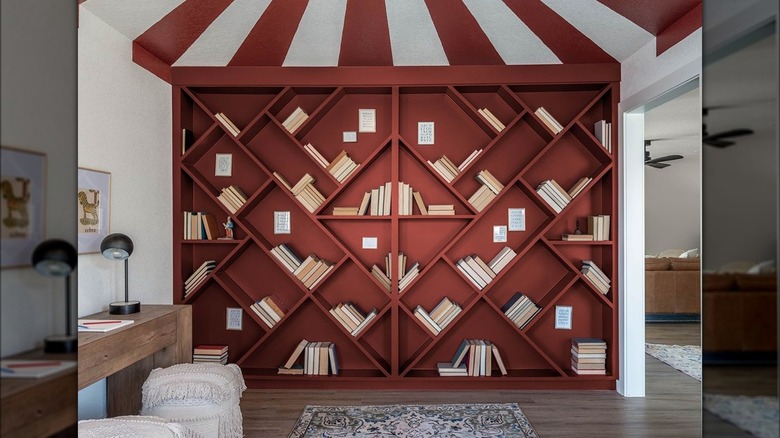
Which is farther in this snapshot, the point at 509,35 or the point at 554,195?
the point at 554,195

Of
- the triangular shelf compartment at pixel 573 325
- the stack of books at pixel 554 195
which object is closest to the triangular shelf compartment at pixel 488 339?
the triangular shelf compartment at pixel 573 325

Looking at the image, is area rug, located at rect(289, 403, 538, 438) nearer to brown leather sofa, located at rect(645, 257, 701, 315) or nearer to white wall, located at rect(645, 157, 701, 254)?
brown leather sofa, located at rect(645, 257, 701, 315)

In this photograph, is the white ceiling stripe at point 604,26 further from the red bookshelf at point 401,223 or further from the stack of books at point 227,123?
the stack of books at point 227,123

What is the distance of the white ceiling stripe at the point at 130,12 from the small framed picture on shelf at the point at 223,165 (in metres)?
1.15

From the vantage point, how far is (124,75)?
9.99ft

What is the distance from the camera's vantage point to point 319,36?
317cm

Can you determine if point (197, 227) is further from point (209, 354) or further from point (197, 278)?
point (209, 354)

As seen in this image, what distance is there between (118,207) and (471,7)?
243cm

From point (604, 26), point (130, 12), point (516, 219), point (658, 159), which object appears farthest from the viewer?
point (658, 159)

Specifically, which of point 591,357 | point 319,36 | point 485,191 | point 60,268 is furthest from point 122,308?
point 591,357

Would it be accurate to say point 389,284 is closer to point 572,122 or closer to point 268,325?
point 268,325

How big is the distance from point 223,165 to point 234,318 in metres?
1.23

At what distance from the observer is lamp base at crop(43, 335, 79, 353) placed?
25cm

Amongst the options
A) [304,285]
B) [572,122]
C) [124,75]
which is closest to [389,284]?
[304,285]
